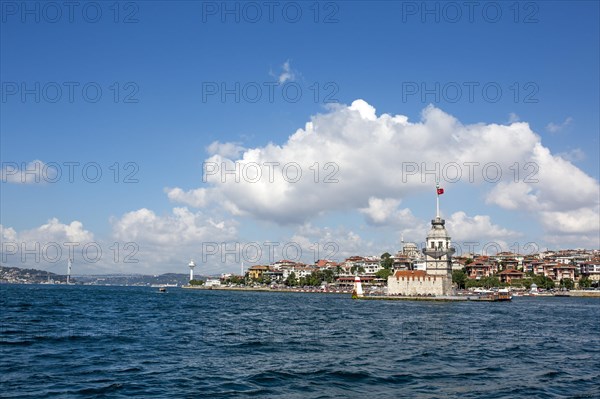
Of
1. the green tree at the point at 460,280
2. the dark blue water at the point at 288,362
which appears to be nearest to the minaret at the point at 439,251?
the green tree at the point at 460,280

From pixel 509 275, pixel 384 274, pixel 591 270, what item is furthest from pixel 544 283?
pixel 384 274

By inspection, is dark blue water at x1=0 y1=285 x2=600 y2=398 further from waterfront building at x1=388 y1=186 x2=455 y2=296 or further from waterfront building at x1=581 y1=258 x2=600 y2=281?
waterfront building at x1=581 y1=258 x2=600 y2=281

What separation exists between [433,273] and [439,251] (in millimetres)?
7151

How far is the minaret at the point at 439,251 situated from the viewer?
132 meters

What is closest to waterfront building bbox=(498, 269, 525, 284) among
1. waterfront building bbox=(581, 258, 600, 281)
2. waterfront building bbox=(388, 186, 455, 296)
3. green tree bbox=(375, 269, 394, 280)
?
waterfront building bbox=(581, 258, 600, 281)

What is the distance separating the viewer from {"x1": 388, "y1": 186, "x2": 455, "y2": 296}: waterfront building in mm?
121625

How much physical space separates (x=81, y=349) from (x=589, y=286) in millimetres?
167584

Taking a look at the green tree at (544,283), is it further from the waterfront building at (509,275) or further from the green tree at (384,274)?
the green tree at (384,274)

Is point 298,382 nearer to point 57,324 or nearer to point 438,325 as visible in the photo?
point 57,324

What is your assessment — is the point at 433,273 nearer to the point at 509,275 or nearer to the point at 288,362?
the point at 509,275

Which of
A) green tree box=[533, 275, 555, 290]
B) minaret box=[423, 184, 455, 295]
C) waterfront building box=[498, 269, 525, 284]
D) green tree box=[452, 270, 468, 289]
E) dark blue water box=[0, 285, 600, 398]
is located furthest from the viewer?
waterfront building box=[498, 269, 525, 284]

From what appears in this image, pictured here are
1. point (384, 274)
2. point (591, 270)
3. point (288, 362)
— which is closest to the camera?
point (288, 362)

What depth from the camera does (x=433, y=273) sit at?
132500 mm

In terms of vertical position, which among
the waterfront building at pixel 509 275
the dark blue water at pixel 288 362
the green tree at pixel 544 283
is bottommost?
the green tree at pixel 544 283
